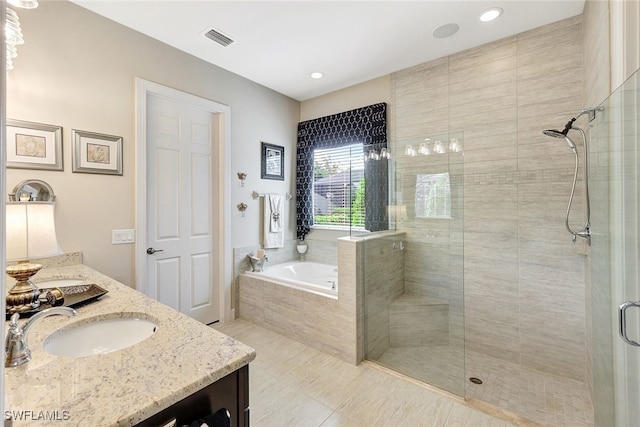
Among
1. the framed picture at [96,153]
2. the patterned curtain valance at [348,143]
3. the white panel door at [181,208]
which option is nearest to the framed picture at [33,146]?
the framed picture at [96,153]

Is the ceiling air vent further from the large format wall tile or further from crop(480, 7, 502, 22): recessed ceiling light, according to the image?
crop(480, 7, 502, 22): recessed ceiling light

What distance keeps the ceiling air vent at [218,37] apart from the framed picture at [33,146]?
1.37 metres

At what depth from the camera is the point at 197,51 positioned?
273 centimetres

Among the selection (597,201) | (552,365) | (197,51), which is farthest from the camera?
(197,51)

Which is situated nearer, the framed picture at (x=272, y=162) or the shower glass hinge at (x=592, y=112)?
the shower glass hinge at (x=592, y=112)

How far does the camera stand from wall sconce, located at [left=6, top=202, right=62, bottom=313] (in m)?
1.20

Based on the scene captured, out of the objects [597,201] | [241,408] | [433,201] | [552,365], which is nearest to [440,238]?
[433,201]

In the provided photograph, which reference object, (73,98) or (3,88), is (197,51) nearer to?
(73,98)

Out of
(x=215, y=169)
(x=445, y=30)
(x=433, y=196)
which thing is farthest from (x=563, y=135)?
(x=215, y=169)

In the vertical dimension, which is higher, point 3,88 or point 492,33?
point 492,33

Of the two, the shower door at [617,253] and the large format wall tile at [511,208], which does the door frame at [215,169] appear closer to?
the large format wall tile at [511,208]

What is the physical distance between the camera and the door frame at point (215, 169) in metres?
2.45

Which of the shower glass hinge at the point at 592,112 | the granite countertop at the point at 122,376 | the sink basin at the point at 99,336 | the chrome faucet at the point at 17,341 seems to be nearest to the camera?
the granite countertop at the point at 122,376

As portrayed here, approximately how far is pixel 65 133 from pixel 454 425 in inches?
130
